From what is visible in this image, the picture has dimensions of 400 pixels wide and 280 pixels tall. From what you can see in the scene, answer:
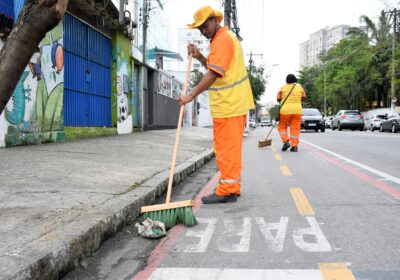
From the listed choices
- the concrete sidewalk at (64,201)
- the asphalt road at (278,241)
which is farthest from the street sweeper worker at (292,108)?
the asphalt road at (278,241)

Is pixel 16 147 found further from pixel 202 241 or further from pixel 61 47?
pixel 202 241

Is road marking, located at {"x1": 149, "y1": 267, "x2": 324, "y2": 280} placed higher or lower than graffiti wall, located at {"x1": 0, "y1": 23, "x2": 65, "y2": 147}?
lower

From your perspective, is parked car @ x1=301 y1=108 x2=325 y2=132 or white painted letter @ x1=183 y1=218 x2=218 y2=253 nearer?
white painted letter @ x1=183 y1=218 x2=218 y2=253

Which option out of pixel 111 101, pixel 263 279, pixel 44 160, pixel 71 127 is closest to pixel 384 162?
pixel 44 160

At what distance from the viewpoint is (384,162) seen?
8914mm

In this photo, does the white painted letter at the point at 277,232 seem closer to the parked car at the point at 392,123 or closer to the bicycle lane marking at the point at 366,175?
the bicycle lane marking at the point at 366,175

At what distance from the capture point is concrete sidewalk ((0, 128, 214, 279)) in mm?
2896

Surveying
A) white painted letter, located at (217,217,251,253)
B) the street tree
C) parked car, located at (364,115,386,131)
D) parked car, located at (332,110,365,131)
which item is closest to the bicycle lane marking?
white painted letter, located at (217,217,251,253)

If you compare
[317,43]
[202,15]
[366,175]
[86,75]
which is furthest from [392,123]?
[317,43]

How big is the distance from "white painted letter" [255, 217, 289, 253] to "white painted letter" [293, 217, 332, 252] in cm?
12

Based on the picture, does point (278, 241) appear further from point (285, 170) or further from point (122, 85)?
point (122, 85)

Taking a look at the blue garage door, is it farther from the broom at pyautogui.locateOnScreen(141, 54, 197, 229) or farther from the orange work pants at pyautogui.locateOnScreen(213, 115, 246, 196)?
the broom at pyautogui.locateOnScreen(141, 54, 197, 229)

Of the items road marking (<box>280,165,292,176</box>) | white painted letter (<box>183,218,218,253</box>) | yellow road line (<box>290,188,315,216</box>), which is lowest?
white painted letter (<box>183,218,218,253</box>)

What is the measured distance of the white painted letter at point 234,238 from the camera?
11.5 feet
